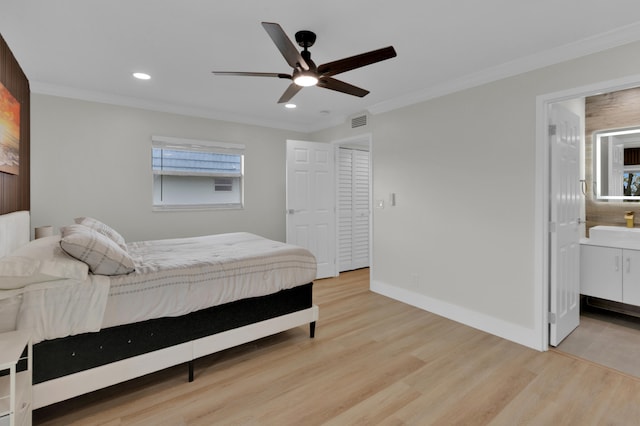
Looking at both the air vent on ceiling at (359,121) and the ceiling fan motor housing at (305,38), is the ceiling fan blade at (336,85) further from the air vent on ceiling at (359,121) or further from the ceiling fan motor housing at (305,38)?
the air vent on ceiling at (359,121)

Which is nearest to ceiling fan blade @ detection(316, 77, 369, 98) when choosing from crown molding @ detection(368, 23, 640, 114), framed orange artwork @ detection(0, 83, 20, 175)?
crown molding @ detection(368, 23, 640, 114)

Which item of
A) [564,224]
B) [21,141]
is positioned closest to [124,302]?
[21,141]

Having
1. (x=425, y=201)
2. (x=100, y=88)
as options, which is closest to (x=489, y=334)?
(x=425, y=201)

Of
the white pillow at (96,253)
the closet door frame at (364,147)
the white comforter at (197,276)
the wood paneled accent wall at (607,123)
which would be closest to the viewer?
the white pillow at (96,253)

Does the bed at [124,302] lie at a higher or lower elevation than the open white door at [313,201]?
lower

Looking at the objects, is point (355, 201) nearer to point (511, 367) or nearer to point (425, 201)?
point (425, 201)

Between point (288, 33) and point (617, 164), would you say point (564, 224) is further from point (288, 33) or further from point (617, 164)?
point (288, 33)

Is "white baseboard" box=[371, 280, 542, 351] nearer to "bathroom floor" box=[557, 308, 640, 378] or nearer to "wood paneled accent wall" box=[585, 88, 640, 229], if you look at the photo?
"bathroom floor" box=[557, 308, 640, 378]

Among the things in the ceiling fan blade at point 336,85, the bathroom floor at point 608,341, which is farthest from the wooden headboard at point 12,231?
the bathroom floor at point 608,341

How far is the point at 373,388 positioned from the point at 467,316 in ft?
5.17

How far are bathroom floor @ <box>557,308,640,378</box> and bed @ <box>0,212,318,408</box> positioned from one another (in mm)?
2408

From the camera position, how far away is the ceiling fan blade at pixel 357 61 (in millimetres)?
1888

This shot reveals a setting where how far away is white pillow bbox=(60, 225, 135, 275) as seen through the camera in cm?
181

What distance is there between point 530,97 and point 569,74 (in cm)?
29
